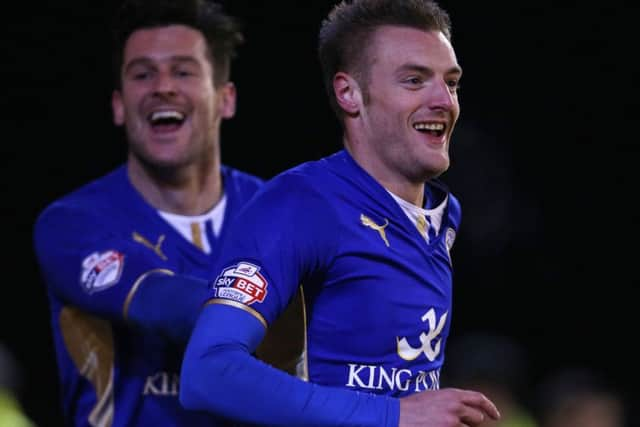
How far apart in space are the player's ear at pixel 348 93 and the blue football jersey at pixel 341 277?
0.16 meters

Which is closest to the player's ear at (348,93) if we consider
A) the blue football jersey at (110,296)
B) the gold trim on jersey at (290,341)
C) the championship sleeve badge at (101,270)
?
the gold trim on jersey at (290,341)

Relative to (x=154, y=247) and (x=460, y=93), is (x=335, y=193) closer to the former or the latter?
(x=154, y=247)

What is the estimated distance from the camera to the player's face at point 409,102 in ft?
8.05

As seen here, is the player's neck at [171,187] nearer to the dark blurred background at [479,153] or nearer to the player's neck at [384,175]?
the player's neck at [384,175]

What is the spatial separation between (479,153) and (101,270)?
4.07 metres

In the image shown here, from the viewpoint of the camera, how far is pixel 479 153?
6902 millimetres

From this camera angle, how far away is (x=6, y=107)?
6777 millimetres

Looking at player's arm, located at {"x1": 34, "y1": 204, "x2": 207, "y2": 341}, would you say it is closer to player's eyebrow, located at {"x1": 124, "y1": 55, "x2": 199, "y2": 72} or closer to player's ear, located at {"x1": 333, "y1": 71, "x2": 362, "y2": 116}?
player's eyebrow, located at {"x1": 124, "y1": 55, "x2": 199, "y2": 72}

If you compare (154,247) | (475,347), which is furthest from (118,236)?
(475,347)

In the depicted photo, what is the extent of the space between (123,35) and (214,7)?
340 millimetres

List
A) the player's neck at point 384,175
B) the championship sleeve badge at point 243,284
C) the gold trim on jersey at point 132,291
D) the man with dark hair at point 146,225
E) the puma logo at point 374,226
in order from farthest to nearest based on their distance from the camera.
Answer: the man with dark hair at point 146,225, the gold trim on jersey at point 132,291, the player's neck at point 384,175, the puma logo at point 374,226, the championship sleeve badge at point 243,284

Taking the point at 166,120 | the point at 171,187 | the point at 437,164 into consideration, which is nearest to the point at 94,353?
the point at 171,187

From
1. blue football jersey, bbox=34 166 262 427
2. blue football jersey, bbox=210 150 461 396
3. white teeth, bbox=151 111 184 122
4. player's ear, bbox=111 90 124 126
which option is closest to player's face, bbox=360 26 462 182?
blue football jersey, bbox=210 150 461 396

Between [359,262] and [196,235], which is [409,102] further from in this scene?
[196,235]
